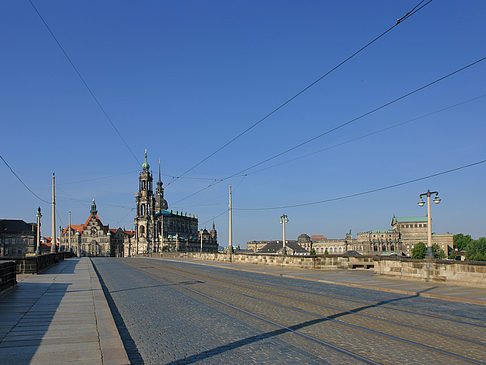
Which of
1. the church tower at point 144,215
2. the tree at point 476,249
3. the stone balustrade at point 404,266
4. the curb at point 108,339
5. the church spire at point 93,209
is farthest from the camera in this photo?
the church spire at point 93,209

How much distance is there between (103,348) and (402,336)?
6.14 metres

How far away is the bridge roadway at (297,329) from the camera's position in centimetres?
766

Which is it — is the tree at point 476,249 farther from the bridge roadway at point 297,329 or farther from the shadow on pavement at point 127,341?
the shadow on pavement at point 127,341

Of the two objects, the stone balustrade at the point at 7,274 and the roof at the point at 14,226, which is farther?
the roof at the point at 14,226

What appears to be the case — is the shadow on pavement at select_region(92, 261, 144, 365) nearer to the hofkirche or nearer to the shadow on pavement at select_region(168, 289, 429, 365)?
the shadow on pavement at select_region(168, 289, 429, 365)

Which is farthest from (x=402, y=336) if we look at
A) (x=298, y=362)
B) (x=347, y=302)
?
(x=347, y=302)

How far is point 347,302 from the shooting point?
1503cm

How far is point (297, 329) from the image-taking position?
32.7ft

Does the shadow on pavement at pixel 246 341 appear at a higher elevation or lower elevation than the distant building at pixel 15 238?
A: higher

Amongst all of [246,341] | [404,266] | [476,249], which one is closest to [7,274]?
[246,341]

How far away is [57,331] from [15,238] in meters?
159

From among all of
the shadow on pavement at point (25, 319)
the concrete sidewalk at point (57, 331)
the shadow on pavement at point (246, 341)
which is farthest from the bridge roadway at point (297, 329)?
the shadow on pavement at point (25, 319)

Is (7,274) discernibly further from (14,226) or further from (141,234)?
(141,234)

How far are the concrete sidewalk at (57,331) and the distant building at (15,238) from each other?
490ft
